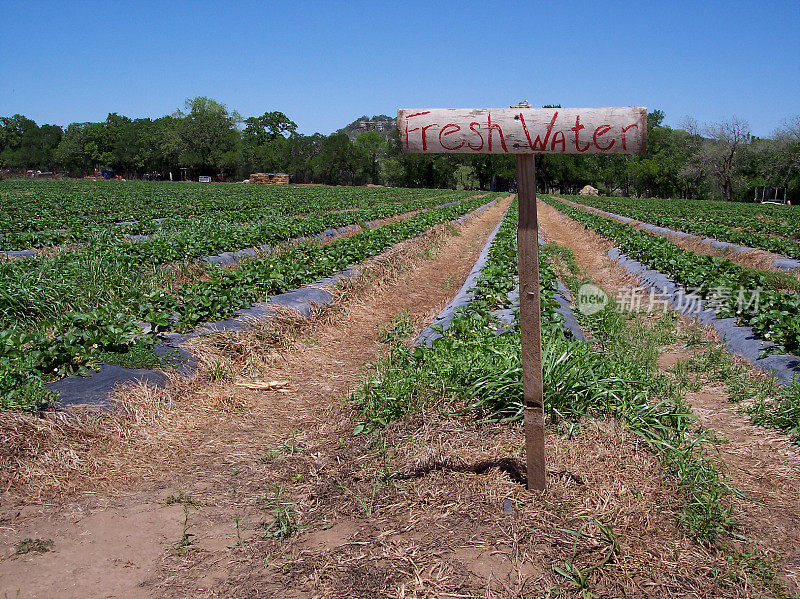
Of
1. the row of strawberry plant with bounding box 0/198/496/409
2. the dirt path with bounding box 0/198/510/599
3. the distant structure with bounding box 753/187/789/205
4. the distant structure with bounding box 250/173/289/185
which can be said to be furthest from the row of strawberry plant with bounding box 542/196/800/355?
the distant structure with bounding box 753/187/789/205

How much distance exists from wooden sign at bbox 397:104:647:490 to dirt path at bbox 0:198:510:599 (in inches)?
73.5

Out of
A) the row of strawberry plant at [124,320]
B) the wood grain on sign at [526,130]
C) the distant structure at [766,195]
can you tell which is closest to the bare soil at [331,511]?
the row of strawberry plant at [124,320]

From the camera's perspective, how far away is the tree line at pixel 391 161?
65.4 meters

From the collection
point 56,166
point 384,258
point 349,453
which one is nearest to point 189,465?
point 349,453

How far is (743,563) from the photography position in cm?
287

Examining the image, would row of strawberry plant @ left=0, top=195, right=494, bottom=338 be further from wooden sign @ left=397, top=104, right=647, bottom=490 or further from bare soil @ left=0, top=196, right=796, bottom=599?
wooden sign @ left=397, top=104, right=647, bottom=490

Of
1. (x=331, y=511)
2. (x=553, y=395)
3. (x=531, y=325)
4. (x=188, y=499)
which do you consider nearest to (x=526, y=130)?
(x=531, y=325)

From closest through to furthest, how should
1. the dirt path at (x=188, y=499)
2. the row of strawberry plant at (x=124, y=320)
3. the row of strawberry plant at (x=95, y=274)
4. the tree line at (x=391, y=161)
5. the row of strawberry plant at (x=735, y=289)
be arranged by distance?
1. the dirt path at (x=188, y=499)
2. the row of strawberry plant at (x=124, y=320)
3. the row of strawberry plant at (x=735, y=289)
4. the row of strawberry plant at (x=95, y=274)
5. the tree line at (x=391, y=161)

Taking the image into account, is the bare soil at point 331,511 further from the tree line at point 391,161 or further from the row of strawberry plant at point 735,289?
the tree line at point 391,161

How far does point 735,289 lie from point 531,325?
6120mm

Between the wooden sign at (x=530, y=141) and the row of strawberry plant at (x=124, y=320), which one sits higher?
the wooden sign at (x=530, y=141)

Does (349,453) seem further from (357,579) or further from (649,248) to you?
(649,248)

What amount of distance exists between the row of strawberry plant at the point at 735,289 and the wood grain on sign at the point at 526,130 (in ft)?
13.1

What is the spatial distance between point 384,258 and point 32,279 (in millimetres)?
6360
